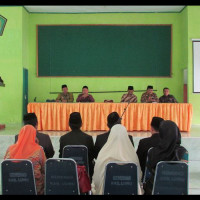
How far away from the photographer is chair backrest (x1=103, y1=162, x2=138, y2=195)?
2.66 m

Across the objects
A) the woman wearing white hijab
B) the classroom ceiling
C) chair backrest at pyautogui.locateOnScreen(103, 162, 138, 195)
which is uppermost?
the classroom ceiling

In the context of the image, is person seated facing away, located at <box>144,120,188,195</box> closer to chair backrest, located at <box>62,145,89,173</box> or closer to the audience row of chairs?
the audience row of chairs

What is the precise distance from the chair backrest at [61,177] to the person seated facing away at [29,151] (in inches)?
6.1

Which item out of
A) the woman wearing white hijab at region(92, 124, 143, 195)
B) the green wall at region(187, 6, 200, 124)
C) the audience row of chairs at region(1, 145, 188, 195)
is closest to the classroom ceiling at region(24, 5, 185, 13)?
the green wall at region(187, 6, 200, 124)

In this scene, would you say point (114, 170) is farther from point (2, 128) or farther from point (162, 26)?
point (162, 26)

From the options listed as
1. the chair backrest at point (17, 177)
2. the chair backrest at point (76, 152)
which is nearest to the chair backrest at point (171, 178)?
the chair backrest at point (76, 152)

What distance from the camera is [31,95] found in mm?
10062

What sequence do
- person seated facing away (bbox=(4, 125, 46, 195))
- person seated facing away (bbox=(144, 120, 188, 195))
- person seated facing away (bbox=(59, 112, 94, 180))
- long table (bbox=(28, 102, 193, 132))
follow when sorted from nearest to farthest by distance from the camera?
person seated facing away (bbox=(144, 120, 188, 195))
person seated facing away (bbox=(4, 125, 46, 195))
person seated facing away (bbox=(59, 112, 94, 180))
long table (bbox=(28, 102, 193, 132))

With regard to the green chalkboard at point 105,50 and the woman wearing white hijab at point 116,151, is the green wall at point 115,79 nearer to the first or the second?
the green chalkboard at point 105,50

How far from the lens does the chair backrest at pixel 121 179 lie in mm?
2662

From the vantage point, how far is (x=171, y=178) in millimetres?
2697

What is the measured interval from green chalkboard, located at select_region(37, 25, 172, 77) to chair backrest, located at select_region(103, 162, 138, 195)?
7.35 metres


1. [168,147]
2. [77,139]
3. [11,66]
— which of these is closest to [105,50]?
[11,66]

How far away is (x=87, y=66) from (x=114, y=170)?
24.3 feet
